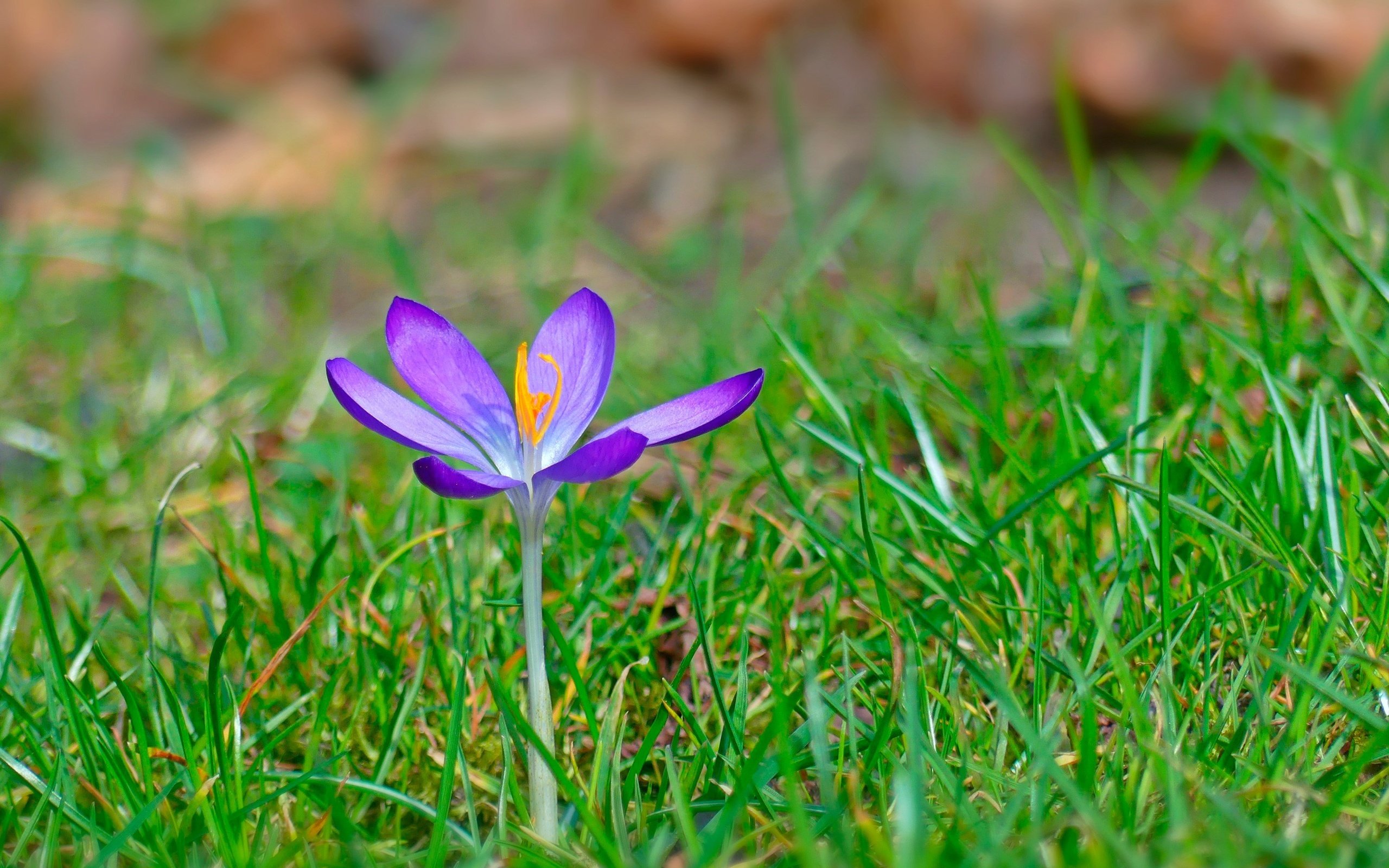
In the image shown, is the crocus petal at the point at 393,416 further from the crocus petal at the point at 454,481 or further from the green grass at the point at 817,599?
the green grass at the point at 817,599

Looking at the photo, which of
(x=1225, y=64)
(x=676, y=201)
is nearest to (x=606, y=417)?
(x=676, y=201)

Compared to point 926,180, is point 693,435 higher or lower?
higher

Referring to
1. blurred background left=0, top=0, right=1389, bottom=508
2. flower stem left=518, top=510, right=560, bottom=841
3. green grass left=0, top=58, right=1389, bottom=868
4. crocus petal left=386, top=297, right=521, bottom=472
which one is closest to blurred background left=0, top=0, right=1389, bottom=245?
blurred background left=0, top=0, right=1389, bottom=508

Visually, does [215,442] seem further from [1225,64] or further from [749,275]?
[1225,64]

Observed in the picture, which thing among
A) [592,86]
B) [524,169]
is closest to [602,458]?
[524,169]

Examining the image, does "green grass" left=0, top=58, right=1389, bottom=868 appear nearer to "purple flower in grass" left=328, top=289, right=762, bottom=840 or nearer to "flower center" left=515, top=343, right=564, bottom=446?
"purple flower in grass" left=328, top=289, right=762, bottom=840

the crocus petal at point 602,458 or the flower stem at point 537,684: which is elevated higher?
the crocus petal at point 602,458

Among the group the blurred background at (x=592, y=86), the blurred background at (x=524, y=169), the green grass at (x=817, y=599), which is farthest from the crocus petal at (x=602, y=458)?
the blurred background at (x=592, y=86)
